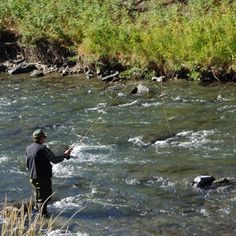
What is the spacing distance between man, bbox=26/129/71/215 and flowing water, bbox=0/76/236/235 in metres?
0.49

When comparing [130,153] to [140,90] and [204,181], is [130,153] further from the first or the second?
[140,90]

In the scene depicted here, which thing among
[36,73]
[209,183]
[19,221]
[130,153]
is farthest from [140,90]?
[19,221]

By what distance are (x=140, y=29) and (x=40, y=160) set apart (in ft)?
58.0

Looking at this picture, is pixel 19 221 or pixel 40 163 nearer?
pixel 19 221

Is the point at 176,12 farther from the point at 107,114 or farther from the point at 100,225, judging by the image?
the point at 100,225

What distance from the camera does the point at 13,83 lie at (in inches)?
1061

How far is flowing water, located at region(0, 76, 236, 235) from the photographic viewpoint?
11.0 meters

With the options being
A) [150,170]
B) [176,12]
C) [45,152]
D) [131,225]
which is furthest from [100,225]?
[176,12]

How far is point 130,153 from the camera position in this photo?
15164 mm

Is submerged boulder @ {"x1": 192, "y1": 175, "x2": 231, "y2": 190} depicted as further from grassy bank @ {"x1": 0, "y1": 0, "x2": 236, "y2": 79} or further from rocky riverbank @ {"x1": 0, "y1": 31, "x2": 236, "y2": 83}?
rocky riverbank @ {"x1": 0, "y1": 31, "x2": 236, "y2": 83}

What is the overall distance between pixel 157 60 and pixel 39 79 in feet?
20.3

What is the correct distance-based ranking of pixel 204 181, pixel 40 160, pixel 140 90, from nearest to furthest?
pixel 40 160, pixel 204 181, pixel 140 90

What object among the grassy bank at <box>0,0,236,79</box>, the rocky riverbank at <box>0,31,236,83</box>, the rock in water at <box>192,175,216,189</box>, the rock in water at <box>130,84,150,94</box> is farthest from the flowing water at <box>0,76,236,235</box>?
the grassy bank at <box>0,0,236,79</box>

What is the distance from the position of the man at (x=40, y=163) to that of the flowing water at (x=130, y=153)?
49 centimetres
